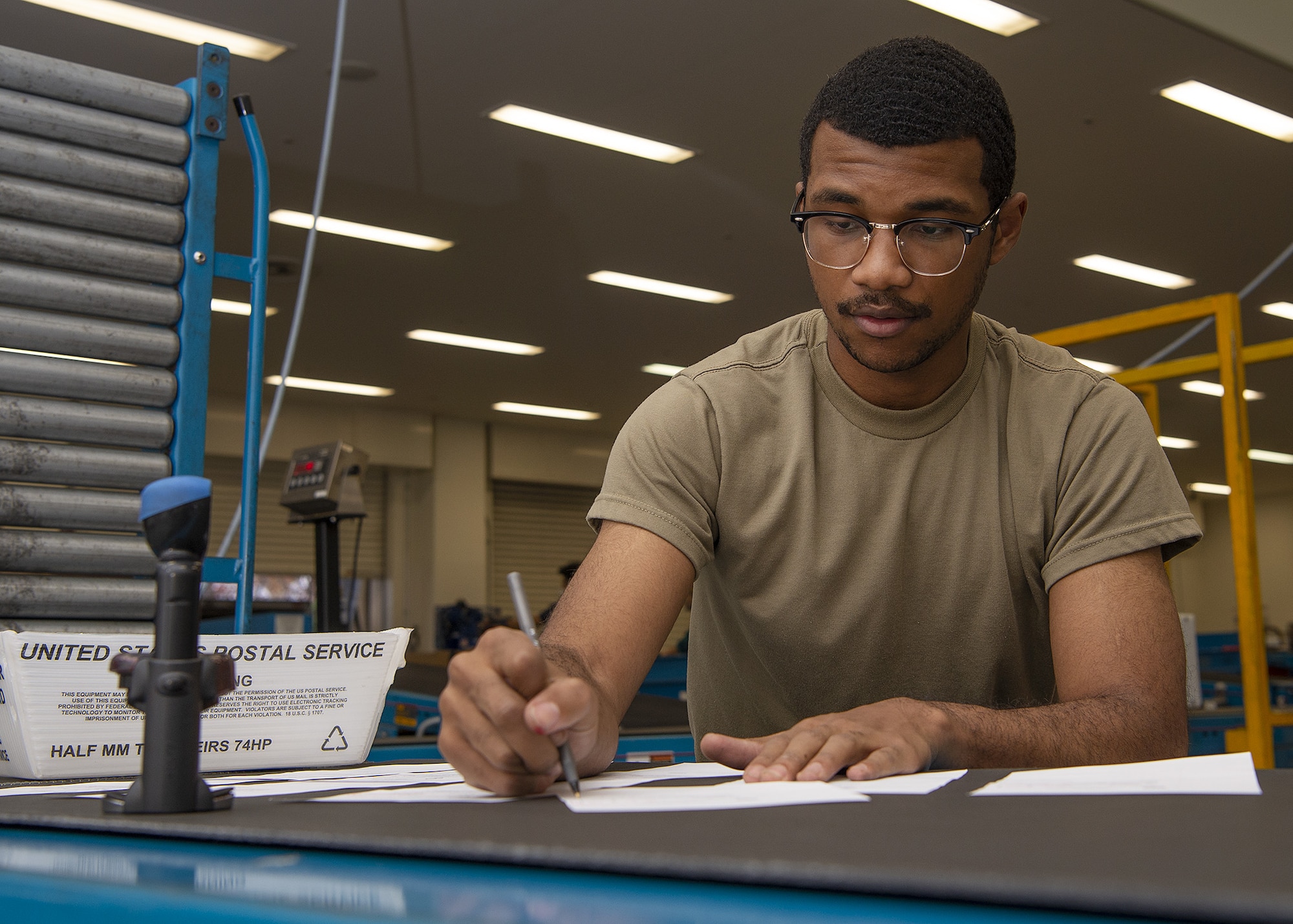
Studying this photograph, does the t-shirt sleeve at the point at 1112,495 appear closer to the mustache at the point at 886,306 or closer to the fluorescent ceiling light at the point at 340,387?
the mustache at the point at 886,306

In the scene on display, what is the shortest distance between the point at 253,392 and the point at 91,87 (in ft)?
1.44

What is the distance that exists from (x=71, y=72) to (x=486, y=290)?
730cm

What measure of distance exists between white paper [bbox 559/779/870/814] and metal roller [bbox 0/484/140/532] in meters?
0.91

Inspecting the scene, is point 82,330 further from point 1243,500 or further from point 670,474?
point 1243,500

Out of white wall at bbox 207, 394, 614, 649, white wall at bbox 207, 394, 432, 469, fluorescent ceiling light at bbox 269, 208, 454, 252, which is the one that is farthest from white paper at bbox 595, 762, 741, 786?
white wall at bbox 207, 394, 614, 649

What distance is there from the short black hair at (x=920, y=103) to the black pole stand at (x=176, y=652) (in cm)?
82

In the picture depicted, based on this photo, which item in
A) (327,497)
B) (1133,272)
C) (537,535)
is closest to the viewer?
(327,497)

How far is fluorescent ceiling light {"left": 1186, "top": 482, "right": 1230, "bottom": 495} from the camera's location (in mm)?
17297

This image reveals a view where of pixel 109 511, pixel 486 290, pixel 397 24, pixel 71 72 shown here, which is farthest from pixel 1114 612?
pixel 486 290

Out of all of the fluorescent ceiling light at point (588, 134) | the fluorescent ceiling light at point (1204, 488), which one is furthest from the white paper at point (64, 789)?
the fluorescent ceiling light at point (1204, 488)

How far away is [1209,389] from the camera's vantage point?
1217 cm

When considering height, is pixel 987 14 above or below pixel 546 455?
above

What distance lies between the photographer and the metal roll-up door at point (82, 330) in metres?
1.44

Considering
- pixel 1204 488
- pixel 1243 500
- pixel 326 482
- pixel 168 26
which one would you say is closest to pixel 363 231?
pixel 168 26
